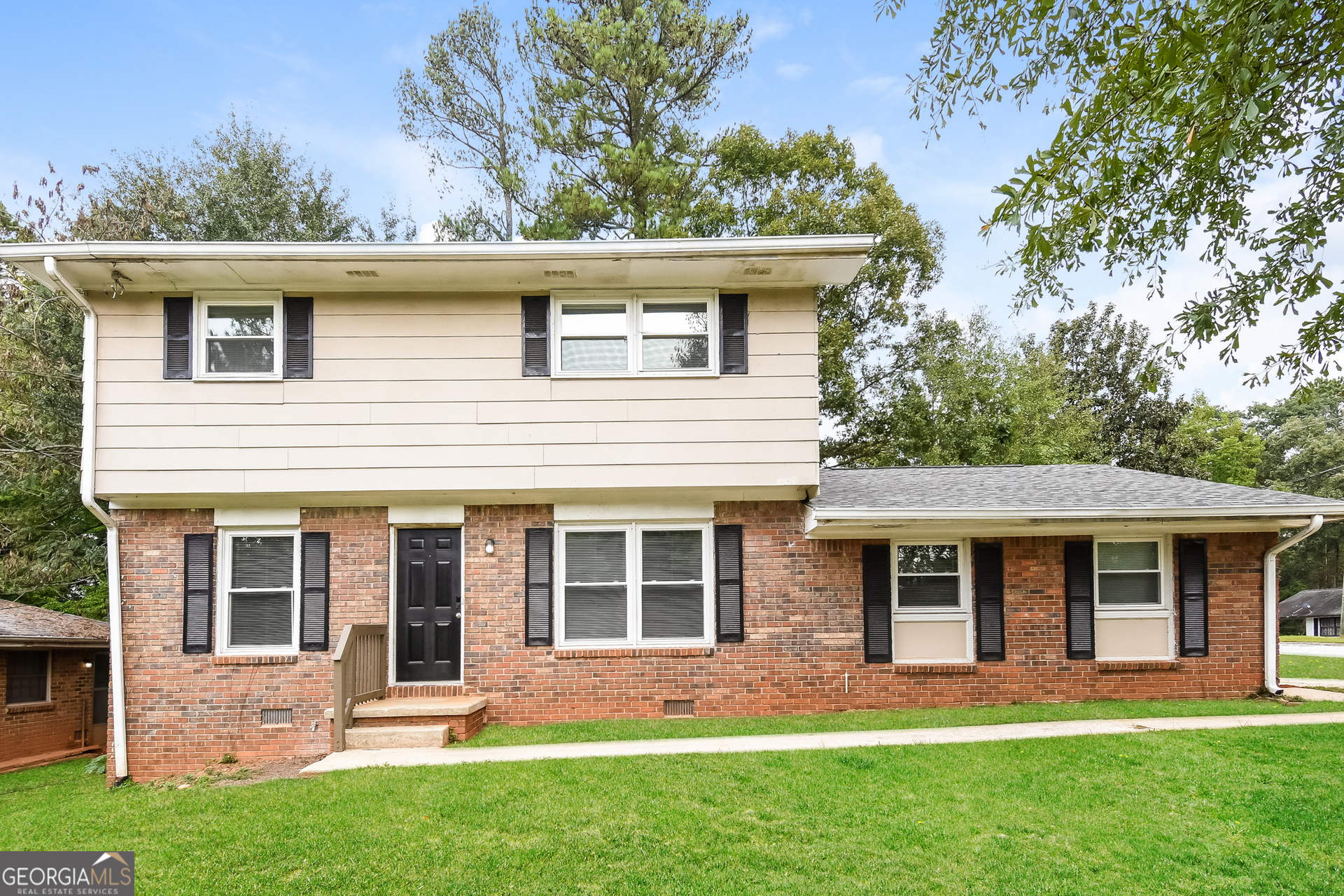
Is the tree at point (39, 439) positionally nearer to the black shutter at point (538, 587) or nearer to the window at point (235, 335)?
the window at point (235, 335)

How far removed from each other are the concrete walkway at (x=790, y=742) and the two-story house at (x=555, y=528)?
40.2 inches

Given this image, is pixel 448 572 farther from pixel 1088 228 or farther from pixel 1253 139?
pixel 1253 139

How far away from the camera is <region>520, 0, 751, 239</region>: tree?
632 inches

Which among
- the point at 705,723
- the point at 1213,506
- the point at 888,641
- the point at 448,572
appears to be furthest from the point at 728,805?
the point at 1213,506

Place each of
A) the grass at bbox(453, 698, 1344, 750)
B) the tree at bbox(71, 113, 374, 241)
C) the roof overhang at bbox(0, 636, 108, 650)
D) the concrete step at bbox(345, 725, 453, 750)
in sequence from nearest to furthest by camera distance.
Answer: the concrete step at bbox(345, 725, 453, 750), the grass at bbox(453, 698, 1344, 750), the roof overhang at bbox(0, 636, 108, 650), the tree at bbox(71, 113, 374, 241)

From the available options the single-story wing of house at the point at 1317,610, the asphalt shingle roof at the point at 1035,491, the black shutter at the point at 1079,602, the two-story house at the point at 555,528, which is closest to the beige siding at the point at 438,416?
the two-story house at the point at 555,528

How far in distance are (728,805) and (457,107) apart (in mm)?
16336

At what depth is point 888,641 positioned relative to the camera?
894 centimetres

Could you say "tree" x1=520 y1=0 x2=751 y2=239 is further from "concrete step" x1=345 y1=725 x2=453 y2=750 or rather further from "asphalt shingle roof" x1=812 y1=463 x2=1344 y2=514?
"concrete step" x1=345 y1=725 x2=453 y2=750

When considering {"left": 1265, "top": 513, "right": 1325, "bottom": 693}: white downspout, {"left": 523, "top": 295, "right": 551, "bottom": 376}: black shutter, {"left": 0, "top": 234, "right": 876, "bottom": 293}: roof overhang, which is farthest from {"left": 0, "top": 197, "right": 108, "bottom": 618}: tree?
{"left": 1265, "top": 513, "right": 1325, "bottom": 693}: white downspout

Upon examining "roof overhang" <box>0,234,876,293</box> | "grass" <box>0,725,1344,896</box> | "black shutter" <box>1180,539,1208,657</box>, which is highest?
"roof overhang" <box>0,234,876,293</box>

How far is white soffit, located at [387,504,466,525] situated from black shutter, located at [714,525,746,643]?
2.91 meters

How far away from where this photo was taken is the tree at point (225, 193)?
15055 mm

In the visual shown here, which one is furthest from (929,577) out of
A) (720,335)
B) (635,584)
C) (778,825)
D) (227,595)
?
(227,595)
